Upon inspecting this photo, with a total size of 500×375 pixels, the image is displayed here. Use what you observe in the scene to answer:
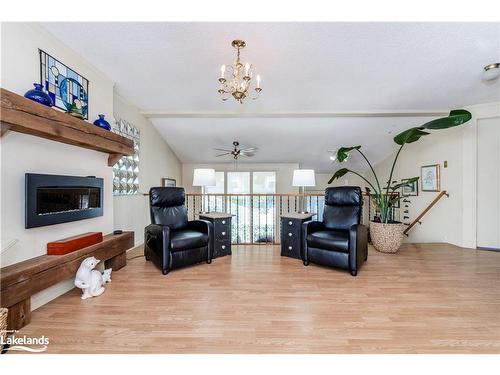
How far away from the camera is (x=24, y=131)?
1.83m

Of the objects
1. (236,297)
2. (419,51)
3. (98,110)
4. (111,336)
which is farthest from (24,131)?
(419,51)

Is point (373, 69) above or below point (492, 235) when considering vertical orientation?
above

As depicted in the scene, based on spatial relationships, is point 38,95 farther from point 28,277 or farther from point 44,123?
point 28,277

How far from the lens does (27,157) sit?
1.94 meters

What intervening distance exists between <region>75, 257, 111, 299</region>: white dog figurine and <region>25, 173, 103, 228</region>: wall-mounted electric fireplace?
0.48 m

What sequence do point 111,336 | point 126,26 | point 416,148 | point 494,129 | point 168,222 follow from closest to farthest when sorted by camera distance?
1. point 111,336
2. point 126,26
3. point 168,222
4. point 494,129
5. point 416,148

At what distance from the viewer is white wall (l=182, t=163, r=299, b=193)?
292 inches

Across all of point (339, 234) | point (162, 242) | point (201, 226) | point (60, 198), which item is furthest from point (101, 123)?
point (339, 234)

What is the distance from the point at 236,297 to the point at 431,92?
4067mm

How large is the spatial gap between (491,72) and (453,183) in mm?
2050

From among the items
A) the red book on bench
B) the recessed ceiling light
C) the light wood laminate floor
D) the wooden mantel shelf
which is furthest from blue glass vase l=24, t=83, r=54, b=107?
the recessed ceiling light

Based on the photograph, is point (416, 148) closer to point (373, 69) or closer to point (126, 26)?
point (373, 69)

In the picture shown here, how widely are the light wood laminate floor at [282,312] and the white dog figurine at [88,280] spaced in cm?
10

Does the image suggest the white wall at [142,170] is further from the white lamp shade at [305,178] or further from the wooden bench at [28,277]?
the white lamp shade at [305,178]
